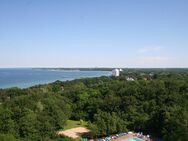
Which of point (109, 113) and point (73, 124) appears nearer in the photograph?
Answer: point (109, 113)

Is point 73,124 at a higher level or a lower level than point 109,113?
lower

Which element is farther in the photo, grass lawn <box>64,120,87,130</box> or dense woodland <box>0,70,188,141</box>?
grass lawn <box>64,120,87,130</box>

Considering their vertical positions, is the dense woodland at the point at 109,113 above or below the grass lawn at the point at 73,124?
above

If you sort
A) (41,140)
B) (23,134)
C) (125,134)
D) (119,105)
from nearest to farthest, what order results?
(41,140)
(23,134)
(125,134)
(119,105)

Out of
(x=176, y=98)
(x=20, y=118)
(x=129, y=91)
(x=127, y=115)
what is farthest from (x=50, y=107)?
(x=176, y=98)

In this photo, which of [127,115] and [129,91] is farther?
[129,91]

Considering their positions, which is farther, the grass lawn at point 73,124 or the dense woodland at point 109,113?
the grass lawn at point 73,124

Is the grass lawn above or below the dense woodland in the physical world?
below

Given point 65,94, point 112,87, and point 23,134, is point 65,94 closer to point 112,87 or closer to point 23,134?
point 112,87
